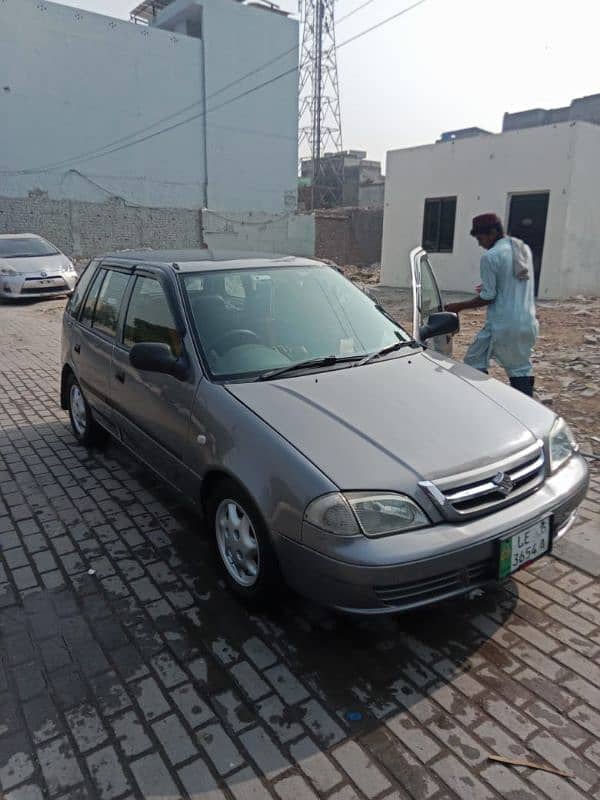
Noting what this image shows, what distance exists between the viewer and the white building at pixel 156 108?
25.5 metres

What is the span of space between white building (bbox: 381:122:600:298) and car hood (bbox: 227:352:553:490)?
47.4ft

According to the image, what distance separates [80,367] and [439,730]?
3.93 meters

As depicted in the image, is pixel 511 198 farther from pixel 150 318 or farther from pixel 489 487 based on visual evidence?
pixel 489 487

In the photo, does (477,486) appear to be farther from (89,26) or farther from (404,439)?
(89,26)

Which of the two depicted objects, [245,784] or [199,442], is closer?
[245,784]

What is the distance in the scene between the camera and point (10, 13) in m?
24.5

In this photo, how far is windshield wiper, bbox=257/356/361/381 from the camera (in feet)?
10.3

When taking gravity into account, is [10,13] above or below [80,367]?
above

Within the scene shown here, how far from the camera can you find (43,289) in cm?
1439

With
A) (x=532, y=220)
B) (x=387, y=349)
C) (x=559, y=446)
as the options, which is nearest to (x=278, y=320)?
(x=387, y=349)

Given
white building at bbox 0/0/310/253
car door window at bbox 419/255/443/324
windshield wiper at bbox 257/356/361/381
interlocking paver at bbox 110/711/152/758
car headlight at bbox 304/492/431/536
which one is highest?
white building at bbox 0/0/310/253

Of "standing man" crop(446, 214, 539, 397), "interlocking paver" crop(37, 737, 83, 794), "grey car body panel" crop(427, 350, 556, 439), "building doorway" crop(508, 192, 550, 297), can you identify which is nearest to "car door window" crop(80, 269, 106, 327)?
"grey car body panel" crop(427, 350, 556, 439)

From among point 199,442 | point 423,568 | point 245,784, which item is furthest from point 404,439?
point 245,784

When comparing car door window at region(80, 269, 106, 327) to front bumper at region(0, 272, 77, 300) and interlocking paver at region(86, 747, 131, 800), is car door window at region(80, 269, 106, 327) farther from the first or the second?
front bumper at region(0, 272, 77, 300)
